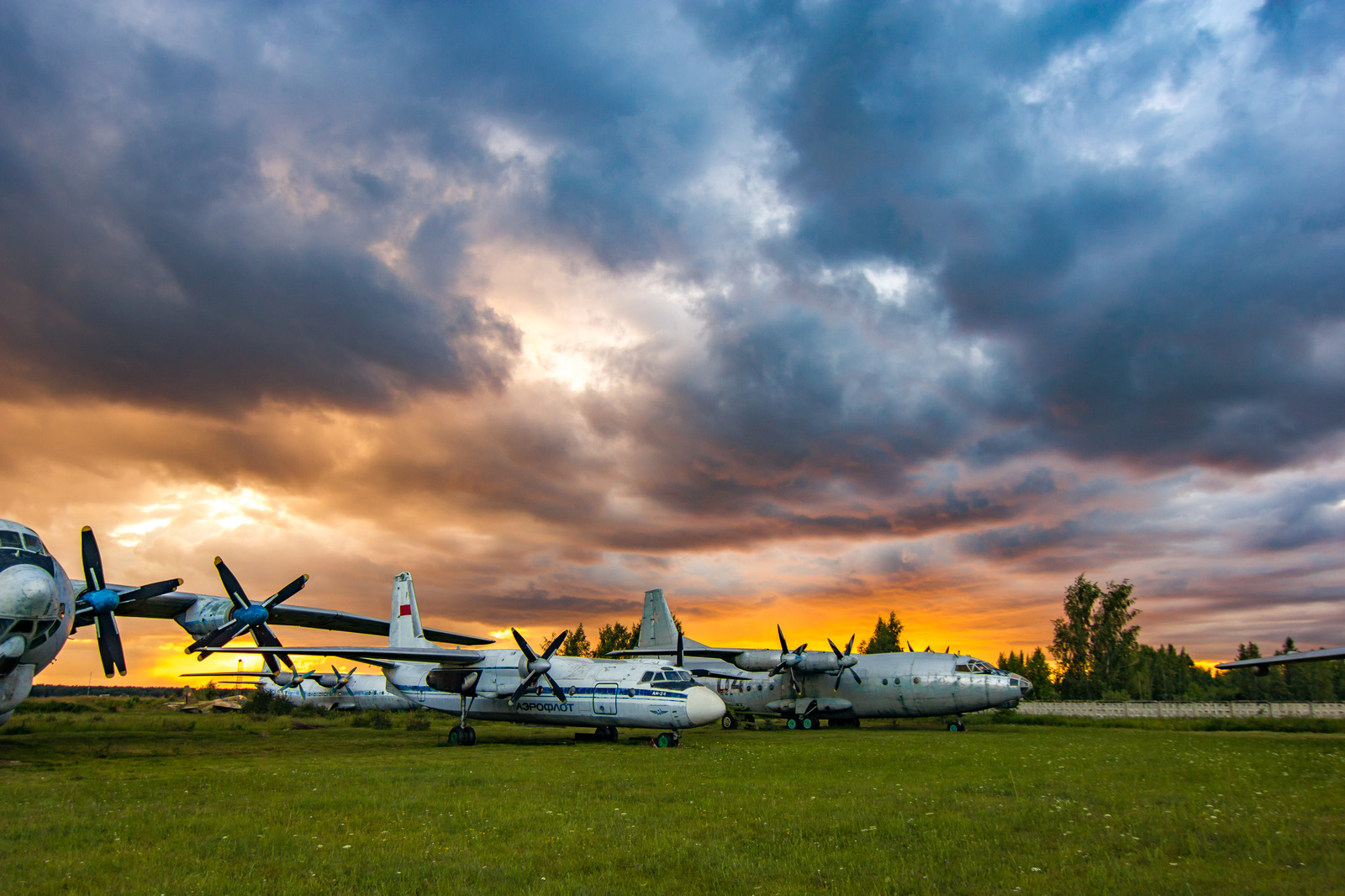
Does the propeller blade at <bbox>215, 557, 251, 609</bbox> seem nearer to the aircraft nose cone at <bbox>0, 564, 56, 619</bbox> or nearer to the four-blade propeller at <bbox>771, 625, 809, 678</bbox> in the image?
the aircraft nose cone at <bbox>0, 564, 56, 619</bbox>

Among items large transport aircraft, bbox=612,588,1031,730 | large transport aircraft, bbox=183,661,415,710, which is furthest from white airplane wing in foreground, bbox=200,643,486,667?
large transport aircraft, bbox=183,661,415,710

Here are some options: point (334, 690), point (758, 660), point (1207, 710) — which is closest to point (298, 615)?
point (758, 660)

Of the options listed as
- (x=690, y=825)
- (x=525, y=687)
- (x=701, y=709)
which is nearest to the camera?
(x=690, y=825)

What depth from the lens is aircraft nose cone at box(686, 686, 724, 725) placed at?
25.1 m

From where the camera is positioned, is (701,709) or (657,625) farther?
(657,625)

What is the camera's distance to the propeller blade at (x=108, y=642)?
22656 millimetres

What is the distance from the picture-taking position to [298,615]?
96.4 feet

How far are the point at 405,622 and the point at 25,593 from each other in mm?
18007

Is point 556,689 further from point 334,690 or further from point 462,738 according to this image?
point 334,690

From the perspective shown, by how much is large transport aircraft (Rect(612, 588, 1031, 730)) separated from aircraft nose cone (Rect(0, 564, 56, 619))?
24903 millimetres

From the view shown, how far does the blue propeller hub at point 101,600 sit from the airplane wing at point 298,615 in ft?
2.23

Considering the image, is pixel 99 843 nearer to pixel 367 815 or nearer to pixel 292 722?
pixel 367 815

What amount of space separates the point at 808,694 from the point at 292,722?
94.0 feet

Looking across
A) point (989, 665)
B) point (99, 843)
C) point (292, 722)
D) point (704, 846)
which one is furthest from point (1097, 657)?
point (99, 843)
